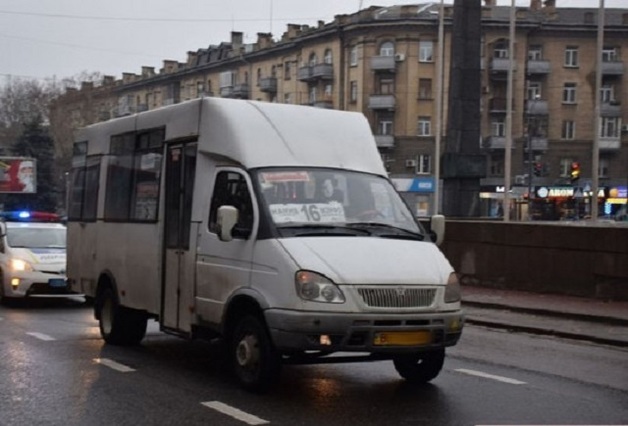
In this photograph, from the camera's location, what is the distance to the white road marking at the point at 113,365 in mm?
9414

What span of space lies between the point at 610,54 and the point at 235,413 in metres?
67.3

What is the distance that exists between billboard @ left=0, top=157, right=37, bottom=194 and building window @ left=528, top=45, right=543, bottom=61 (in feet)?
123

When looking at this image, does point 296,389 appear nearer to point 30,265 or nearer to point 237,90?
point 30,265

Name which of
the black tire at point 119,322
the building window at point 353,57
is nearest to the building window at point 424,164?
the building window at point 353,57

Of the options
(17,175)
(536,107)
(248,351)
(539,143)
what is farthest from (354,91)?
(248,351)

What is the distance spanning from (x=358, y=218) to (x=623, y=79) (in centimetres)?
6529

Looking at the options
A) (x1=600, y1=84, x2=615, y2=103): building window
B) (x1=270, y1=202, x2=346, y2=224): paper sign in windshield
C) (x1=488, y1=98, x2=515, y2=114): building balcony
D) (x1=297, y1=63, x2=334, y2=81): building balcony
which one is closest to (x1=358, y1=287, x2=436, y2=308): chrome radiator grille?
(x1=270, y1=202, x2=346, y2=224): paper sign in windshield

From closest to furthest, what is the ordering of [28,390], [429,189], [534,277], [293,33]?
1. [28,390]
2. [534,277]
3. [429,189]
4. [293,33]

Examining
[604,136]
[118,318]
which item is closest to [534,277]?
[118,318]

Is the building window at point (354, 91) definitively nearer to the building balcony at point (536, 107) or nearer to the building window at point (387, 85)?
the building window at point (387, 85)

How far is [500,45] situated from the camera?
221ft

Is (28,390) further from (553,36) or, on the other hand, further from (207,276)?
(553,36)

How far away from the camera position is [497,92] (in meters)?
69.0

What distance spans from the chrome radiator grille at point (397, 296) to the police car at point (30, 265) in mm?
9248
